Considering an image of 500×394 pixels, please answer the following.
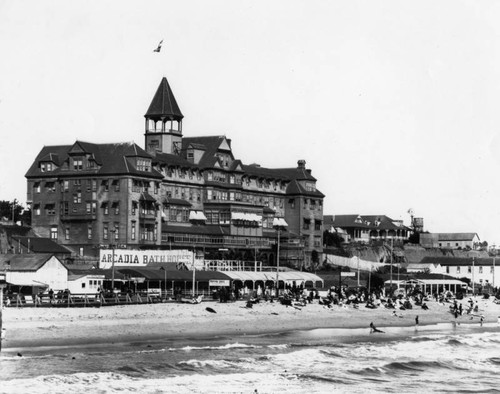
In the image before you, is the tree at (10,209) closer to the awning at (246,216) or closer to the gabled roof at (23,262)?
the awning at (246,216)

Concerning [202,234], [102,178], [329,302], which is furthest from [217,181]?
[329,302]

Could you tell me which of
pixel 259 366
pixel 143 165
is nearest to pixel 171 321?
pixel 259 366

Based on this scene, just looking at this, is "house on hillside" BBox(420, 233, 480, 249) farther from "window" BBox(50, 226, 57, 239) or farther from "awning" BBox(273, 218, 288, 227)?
"window" BBox(50, 226, 57, 239)

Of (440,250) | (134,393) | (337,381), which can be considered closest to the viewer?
(134,393)

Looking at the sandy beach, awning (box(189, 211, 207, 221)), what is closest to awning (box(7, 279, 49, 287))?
the sandy beach

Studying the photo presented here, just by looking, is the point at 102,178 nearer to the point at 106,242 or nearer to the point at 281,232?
the point at 106,242

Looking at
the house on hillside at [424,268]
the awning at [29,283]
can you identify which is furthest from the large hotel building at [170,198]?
the awning at [29,283]

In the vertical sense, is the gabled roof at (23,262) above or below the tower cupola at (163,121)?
below
